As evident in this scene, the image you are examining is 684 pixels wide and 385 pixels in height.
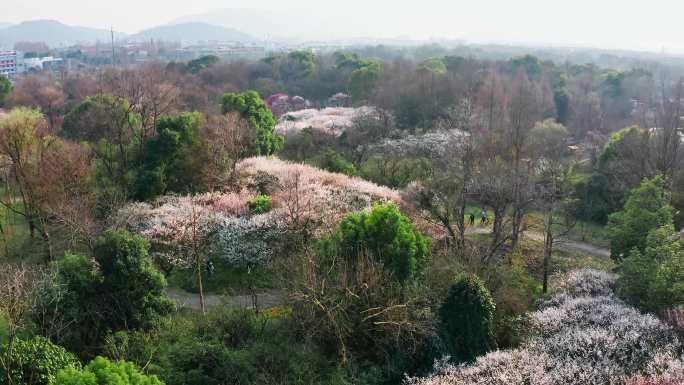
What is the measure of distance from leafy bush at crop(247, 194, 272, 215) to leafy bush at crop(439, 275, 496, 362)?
32.1 ft

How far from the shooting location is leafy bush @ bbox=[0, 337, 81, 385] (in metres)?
9.91

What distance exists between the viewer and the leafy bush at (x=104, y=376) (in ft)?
26.3

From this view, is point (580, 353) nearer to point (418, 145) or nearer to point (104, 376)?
point (104, 376)

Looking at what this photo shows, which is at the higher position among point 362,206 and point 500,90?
point 500,90

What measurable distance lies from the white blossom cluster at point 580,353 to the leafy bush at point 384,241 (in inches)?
117

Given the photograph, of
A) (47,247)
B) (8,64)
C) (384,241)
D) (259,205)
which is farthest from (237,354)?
(8,64)

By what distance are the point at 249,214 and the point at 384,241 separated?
7.78 m

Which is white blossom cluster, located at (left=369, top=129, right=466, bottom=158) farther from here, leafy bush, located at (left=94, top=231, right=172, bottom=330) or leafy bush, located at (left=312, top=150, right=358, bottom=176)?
leafy bush, located at (left=94, top=231, right=172, bottom=330)

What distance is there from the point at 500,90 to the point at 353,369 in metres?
31.7

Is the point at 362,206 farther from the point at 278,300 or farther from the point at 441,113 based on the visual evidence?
the point at 441,113

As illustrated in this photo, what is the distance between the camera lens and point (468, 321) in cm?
1277

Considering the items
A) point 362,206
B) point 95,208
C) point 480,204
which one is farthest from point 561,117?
point 95,208

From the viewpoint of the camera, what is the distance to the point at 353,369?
1207 cm

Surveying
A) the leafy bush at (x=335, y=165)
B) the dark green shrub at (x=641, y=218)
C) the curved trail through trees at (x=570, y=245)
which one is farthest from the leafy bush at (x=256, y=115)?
the dark green shrub at (x=641, y=218)
